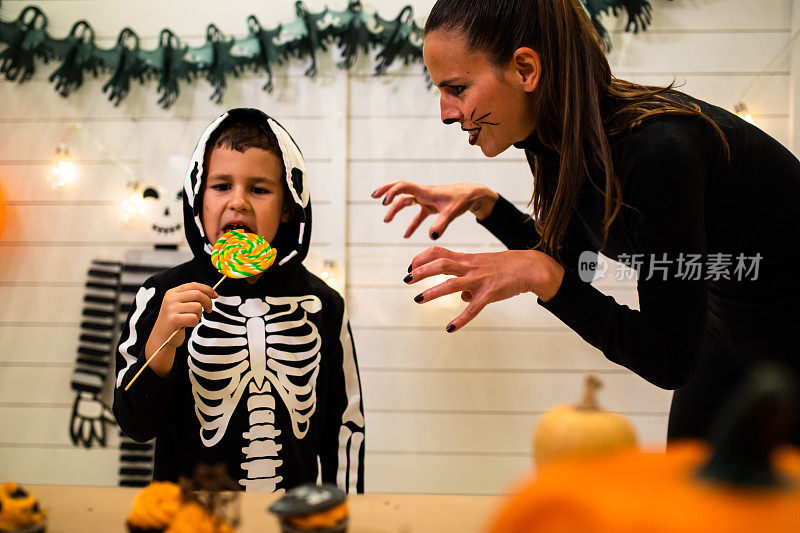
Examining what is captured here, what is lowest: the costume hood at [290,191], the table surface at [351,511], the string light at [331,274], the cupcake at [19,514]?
the table surface at [351,511]

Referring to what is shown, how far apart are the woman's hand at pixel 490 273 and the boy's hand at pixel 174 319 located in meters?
0.50

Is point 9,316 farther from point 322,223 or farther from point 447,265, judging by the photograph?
point 447,265

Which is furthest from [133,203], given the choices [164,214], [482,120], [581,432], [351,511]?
[581,432]

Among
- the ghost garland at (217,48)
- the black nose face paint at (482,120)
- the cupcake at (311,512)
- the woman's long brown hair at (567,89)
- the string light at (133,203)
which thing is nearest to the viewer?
the cupcake at (311,512)

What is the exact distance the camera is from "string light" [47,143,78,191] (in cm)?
283

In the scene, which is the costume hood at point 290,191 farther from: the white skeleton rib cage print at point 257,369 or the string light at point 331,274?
the string light at point 331,274

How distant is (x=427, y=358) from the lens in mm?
2709

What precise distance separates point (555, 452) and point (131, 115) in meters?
2.68

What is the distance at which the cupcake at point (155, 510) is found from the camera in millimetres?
790

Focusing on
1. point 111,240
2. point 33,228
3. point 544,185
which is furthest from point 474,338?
point 33,228

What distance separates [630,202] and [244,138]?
101cm

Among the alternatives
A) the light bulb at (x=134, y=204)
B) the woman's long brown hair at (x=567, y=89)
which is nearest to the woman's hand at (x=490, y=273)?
the woman's long brown hair at (x=567, y=89)

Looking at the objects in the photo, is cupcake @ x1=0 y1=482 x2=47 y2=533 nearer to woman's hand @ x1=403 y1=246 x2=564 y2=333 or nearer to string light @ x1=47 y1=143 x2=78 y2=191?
woman's hand @ x1=403 y1=246 x2=564 y2=333

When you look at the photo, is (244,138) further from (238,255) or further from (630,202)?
(630,202)
